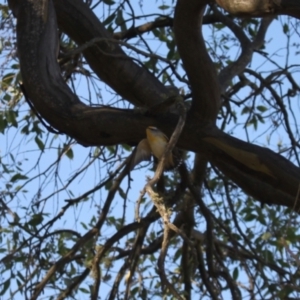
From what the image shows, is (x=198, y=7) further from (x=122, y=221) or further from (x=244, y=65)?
(x=122, y=221)

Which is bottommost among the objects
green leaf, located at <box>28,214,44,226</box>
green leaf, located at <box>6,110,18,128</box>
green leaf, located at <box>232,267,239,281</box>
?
green leaf, located at <box>232,267,239,281</box>

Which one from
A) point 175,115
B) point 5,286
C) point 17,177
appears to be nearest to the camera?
point 175,115

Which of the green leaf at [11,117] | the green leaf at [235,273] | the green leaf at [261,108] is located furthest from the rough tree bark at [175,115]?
the green leaf at [261,108]

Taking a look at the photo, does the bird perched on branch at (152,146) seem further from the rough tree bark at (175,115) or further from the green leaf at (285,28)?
the green leaf at (285,28)

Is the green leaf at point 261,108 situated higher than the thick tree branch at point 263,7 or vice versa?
the green leaf at point 261,108

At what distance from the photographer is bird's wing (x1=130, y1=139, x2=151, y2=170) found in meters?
3.26

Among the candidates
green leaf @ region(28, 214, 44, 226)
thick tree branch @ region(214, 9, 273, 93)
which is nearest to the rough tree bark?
thick tree branch @ region(214, 9, 273, 93)

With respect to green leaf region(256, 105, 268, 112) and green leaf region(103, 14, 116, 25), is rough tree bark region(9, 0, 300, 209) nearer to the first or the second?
green leaf region(103, 14, 116, 25)

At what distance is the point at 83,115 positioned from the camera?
3.16 meters

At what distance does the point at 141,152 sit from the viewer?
3.35 metres

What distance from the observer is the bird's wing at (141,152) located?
326 cm

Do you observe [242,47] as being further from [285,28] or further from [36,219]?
[36,219]

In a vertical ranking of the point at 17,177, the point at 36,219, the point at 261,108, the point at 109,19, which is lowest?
the point at 36,219

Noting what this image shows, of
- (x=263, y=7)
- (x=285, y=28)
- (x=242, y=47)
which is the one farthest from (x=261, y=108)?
(x=263, y=7)
